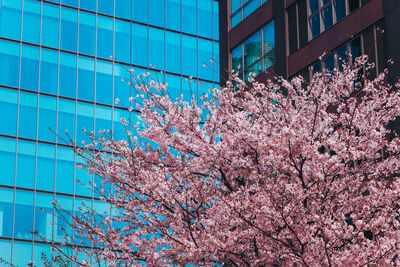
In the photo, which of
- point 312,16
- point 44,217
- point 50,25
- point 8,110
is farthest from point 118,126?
point 312,16

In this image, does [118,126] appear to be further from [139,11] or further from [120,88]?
[139,11]

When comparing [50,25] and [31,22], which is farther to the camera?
[50,25]

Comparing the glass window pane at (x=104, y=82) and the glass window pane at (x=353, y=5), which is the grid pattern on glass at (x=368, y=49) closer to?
the glass window pane at (x=353, y=5)

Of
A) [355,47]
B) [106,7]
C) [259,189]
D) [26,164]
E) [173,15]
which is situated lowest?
[259,189]

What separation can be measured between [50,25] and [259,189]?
1261 inches

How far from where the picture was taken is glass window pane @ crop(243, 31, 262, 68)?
31.1 meters

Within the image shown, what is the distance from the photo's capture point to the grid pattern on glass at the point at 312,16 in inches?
1016

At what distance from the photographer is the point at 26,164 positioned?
4081 cm

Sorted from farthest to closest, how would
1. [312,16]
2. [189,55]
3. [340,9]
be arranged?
1. [189,55]
2. [312,16]
3. [340,9]

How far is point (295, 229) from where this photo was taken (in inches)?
561

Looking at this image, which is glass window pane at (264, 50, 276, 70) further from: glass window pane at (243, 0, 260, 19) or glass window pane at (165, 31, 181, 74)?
glass window pane at (165, 31, 181, 74)

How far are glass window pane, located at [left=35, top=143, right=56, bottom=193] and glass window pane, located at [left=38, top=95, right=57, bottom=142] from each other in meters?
0.54

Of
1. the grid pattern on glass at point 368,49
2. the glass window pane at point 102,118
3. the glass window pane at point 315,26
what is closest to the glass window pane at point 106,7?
the glass window pane at point 102,118

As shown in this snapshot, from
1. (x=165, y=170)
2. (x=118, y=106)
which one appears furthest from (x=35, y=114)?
(x=165, y=170)
